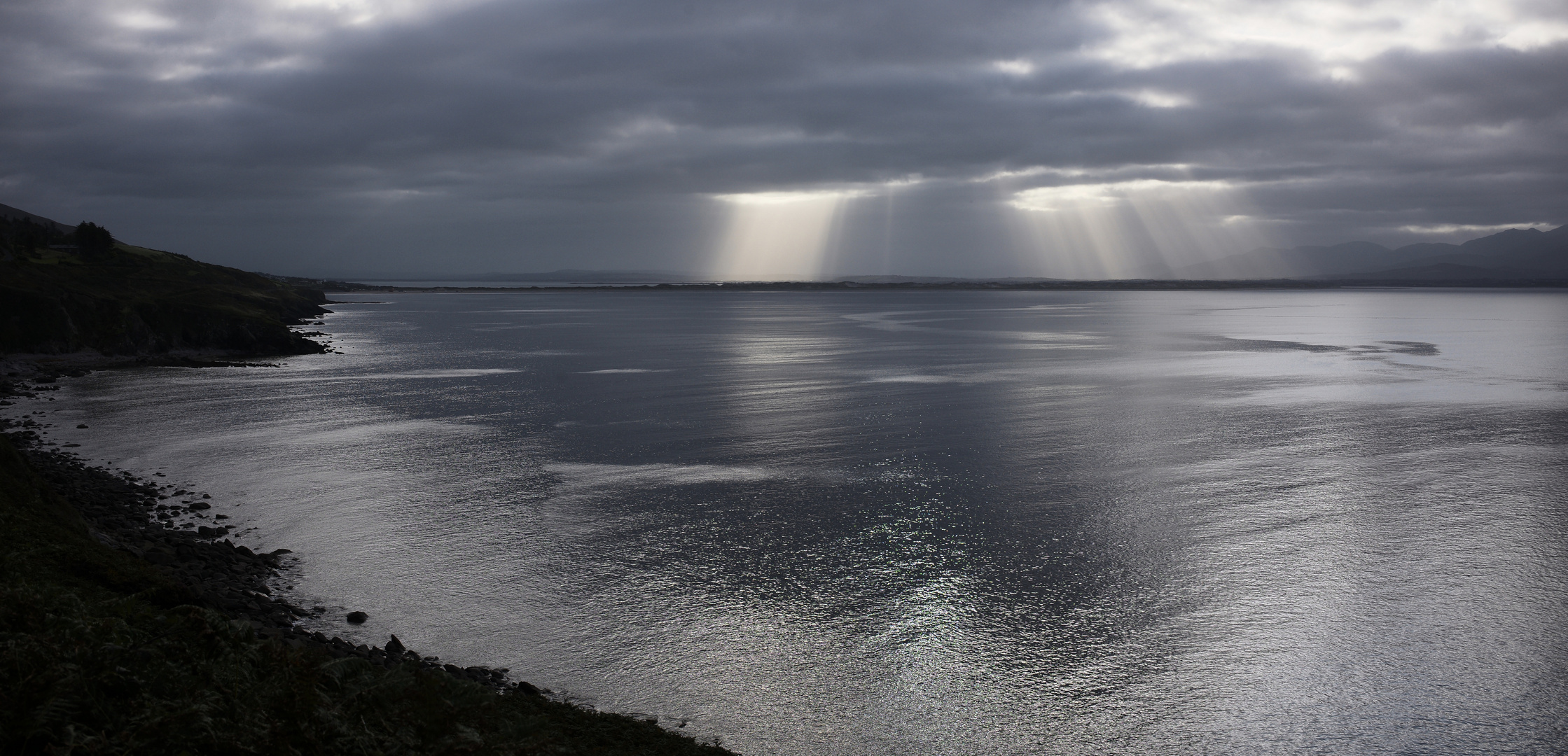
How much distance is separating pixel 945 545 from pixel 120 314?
69.0m

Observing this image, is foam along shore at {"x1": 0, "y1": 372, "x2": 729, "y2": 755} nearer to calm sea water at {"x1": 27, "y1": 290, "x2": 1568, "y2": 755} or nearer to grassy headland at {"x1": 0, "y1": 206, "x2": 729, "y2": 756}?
grassy headland at {"x1": 0, "y1": 206, "x2": 729, "y2": 756}

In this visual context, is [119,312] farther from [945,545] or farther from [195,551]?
[945,545]

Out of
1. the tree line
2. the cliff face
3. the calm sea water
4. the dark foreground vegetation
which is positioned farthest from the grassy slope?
the tree line

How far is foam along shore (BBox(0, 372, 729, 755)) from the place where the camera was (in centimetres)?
857

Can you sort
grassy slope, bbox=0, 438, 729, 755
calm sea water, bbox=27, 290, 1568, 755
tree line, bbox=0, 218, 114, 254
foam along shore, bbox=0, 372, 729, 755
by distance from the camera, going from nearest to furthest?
grassy slope, bbox=0, 438, 729, 755 → foam along shore, bbox=0, 372, 729, 755 → calm sea water, bbox=27, 290, 1568, 755 → tree line, bbox=0, 218, 114, 254

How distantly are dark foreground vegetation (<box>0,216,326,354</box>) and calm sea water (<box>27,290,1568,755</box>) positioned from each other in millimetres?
19411

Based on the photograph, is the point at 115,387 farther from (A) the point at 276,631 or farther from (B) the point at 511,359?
(A) the point at 276,631

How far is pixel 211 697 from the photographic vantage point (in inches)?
362

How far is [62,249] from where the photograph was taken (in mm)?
112938

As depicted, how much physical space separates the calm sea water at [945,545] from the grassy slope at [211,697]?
225 centimetres

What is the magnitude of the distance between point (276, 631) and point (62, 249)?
421 ft

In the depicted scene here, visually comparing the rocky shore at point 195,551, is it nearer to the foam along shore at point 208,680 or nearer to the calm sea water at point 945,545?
the foam along shore at point 208,680

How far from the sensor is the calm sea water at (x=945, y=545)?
44.8 ft

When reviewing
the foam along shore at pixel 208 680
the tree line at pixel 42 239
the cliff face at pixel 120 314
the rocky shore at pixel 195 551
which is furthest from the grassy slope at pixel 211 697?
the tree line at pixel 42 239
